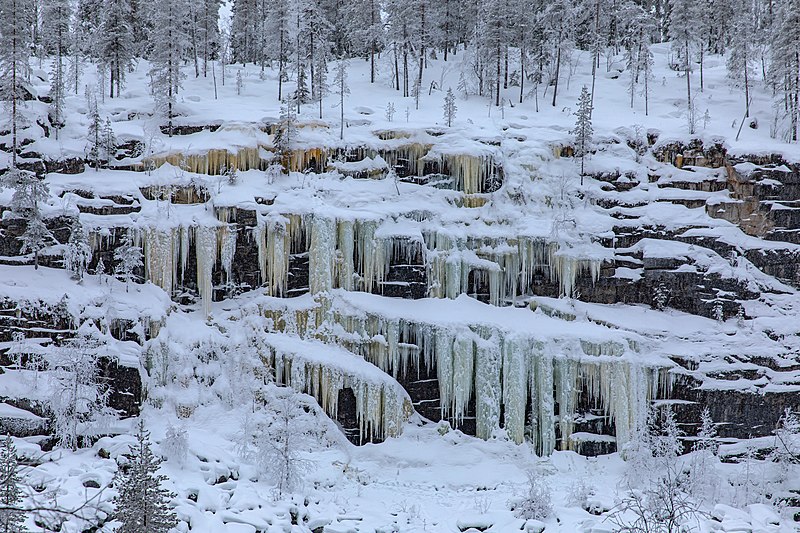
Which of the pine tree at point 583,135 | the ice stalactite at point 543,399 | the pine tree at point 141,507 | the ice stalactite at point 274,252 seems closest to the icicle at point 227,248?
the ice stalactite at point 274,252

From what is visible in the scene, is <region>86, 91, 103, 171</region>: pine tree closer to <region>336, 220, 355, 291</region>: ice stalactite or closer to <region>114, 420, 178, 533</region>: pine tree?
<region>336, 220, 355, 291</region>: ice stalactite

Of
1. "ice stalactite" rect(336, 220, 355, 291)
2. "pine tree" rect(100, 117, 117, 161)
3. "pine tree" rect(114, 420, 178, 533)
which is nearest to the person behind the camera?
"pine tree" rect(114, 420, 178, 533)

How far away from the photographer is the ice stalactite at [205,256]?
78.9 ft

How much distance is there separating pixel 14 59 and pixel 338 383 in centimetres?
1886

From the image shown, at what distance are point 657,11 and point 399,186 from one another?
3997 cm

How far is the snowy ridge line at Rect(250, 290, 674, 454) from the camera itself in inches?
886

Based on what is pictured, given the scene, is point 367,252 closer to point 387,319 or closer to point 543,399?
point 387,319

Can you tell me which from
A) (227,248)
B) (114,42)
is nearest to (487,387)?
(227,248)

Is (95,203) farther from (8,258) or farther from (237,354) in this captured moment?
(237,354)

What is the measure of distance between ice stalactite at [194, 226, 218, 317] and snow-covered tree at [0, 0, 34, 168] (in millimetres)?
7859

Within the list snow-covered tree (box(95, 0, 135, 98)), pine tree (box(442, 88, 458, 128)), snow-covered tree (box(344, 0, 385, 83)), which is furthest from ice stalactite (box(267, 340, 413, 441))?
snow-covered tree (box(344, 0, 385, 83))

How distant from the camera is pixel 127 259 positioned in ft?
75.5

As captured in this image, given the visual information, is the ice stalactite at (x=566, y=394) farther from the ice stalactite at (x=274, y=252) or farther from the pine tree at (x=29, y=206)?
the pine tree at (x=29, y=206)

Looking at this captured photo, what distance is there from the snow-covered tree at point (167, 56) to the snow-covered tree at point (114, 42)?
271cm
